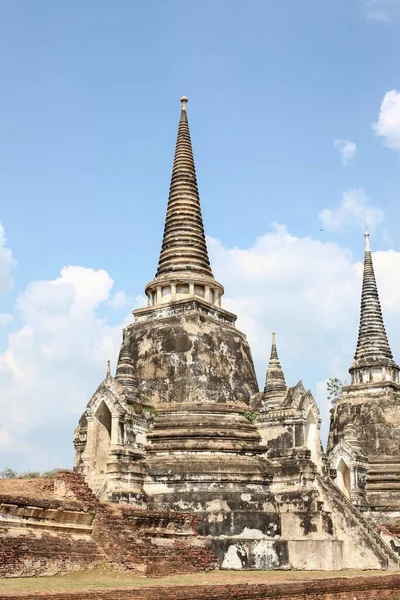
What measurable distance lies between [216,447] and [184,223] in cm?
946

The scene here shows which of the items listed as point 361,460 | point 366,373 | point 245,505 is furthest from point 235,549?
point 366,373

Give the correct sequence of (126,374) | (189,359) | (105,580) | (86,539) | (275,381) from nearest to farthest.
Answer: (105,580), (86,539), (126,374), (189,359), (275,381)

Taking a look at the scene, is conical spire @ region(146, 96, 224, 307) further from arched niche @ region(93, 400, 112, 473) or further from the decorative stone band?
arched niche @ region(93, 400, 112, 473)

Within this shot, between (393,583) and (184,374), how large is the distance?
959 cm

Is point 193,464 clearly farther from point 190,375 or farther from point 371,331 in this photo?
point 371,331

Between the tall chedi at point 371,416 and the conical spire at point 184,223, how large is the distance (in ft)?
32.4

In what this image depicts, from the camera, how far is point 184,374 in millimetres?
24516

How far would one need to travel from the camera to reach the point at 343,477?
3077 centimetres

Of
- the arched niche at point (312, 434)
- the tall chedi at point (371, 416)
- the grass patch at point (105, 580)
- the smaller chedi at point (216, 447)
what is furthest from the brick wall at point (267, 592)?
the tall chedi at point (371, 416)

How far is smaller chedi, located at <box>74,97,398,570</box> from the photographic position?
70.7 feet

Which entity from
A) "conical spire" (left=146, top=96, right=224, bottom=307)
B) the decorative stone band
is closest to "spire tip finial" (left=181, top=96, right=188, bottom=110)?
"conical spire" (left=146, top=96, right=224, bottom=307)

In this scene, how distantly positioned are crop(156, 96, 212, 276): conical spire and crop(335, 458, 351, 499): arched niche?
385 inches

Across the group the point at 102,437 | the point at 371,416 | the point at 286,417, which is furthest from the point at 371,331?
the point at 102,437

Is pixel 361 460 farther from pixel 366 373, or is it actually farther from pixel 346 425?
pixel 366 373
